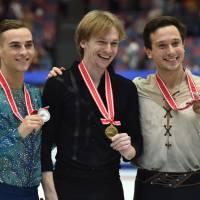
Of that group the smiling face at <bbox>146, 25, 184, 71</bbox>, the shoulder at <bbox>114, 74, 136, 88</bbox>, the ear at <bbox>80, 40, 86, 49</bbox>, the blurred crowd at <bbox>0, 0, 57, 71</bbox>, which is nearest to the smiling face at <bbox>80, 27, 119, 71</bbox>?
the ear at <bbox>80, 40, 86, 49</bbox>

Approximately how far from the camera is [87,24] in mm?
2936

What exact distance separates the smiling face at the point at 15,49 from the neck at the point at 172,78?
0.84m

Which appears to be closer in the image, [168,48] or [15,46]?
[15,46]

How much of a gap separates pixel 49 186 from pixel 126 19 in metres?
10.7

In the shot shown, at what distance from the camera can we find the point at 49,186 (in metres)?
2.88

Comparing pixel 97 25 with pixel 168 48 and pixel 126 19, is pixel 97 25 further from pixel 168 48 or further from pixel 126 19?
pixel 126 19

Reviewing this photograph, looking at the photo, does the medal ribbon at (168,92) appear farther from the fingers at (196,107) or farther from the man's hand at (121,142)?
the man's hand at (121,142)

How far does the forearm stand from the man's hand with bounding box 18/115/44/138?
0.32m

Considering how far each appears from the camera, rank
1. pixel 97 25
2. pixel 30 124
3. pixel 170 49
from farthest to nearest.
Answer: pixel 170 49 → pixel 97 25 → pixel 30 124

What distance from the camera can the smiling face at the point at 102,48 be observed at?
9.60 feet

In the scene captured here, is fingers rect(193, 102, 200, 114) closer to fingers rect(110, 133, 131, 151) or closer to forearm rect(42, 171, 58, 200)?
fingers rect(110, 133, 131, 151)

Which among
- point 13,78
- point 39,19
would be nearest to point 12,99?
point 13,78

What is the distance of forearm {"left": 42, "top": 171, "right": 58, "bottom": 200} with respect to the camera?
2875mm

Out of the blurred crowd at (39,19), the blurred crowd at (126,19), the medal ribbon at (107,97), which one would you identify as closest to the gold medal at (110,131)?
the medal ribbon at (107,97)
